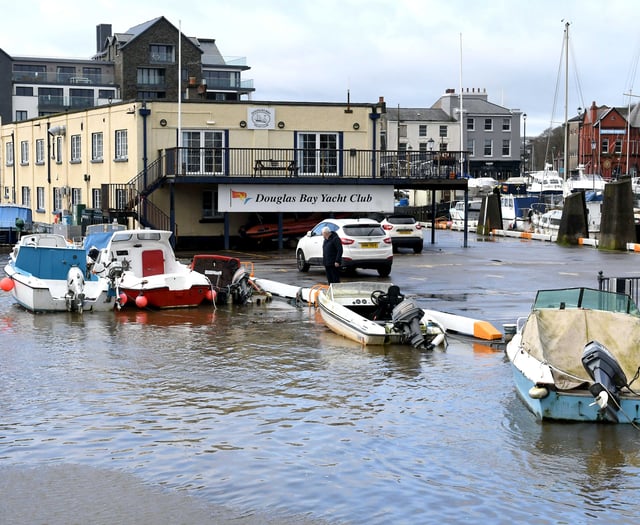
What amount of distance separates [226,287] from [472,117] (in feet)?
291

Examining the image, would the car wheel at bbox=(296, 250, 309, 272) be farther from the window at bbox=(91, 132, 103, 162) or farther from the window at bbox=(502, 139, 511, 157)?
the window at bbox=(502, 139, 511, 157)

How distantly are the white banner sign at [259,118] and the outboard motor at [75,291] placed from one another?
20.1 metres

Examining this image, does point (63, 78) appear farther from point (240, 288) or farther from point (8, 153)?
point (240, 288)

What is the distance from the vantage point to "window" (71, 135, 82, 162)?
47.3 metres

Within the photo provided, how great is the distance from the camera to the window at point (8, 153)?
2322 inches

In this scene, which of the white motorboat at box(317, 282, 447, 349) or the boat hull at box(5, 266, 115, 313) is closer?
the white motorboat at box(317, 282, 447, 349)

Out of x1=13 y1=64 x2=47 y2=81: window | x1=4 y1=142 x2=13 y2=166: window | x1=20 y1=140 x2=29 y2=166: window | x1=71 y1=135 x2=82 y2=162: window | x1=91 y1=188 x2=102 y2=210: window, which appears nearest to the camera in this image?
x1=91 y1=188 x2=102 y2=210: window

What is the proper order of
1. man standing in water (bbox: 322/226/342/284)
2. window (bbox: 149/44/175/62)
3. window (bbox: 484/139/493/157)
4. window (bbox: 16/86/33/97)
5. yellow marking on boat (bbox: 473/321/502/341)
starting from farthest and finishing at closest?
window (bbox: 484/139/493/157) < window (bbox: 16/86/33/97) < window (bbox: 149/44/175/62) < man standing in water (bbox: 322/226/342/284) < yellow marking on boat (bbox: 473/321/502/341)

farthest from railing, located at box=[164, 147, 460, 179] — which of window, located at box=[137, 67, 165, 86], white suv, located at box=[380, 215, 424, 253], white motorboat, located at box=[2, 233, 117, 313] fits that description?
window, located at box=[137, 67, 165, 86]

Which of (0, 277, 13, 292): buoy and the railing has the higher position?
the railing

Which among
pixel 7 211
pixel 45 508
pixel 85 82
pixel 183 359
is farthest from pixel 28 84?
pixel 45 508

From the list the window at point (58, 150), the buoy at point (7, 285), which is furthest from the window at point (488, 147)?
the buoy at point (7, 285)

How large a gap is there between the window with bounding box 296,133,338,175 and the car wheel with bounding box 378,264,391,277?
1227 centimetres

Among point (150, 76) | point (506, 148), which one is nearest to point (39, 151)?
point (150, 76)
